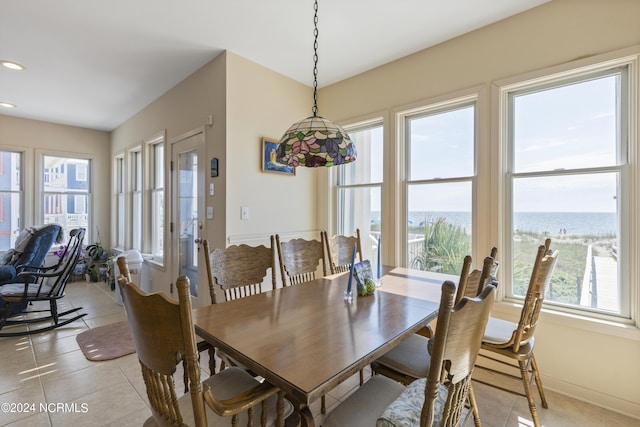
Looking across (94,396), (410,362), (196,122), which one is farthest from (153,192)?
(410,362)

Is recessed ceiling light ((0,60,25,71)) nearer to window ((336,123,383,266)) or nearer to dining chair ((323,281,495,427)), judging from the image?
window ((336,123,383,266))

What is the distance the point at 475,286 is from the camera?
144 cm

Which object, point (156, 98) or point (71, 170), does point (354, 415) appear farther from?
point (71, 170)

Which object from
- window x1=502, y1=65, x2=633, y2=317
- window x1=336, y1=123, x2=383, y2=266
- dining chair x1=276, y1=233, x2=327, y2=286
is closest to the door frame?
dining chair x1=276, y1=233, x2=327, y2=286

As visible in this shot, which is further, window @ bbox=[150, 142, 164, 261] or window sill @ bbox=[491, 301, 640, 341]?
window @ bbox=[150, 142, 164, 261]

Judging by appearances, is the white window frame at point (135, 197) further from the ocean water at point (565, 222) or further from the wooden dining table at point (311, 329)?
the ocean water at point (565, 222)

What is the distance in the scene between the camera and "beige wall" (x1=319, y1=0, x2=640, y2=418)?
1.91 m

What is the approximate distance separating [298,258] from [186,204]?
1900 mm

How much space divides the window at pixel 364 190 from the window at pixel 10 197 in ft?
17.7

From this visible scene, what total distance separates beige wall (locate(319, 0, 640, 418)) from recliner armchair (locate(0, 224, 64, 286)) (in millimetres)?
4617

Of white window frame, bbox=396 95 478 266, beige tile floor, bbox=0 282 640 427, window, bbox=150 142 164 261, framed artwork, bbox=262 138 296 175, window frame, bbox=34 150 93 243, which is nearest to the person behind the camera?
beige tile floor, bbox=0 282 640 427

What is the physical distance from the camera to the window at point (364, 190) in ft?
10.8

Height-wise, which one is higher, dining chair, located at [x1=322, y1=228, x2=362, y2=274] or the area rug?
dining chair, located at [x1=322, y1=228, x2=362, y2=274]

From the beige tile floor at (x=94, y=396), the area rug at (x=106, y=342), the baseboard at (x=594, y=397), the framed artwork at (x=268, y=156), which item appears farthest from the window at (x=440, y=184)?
the area rug at (x=106, y=342)
